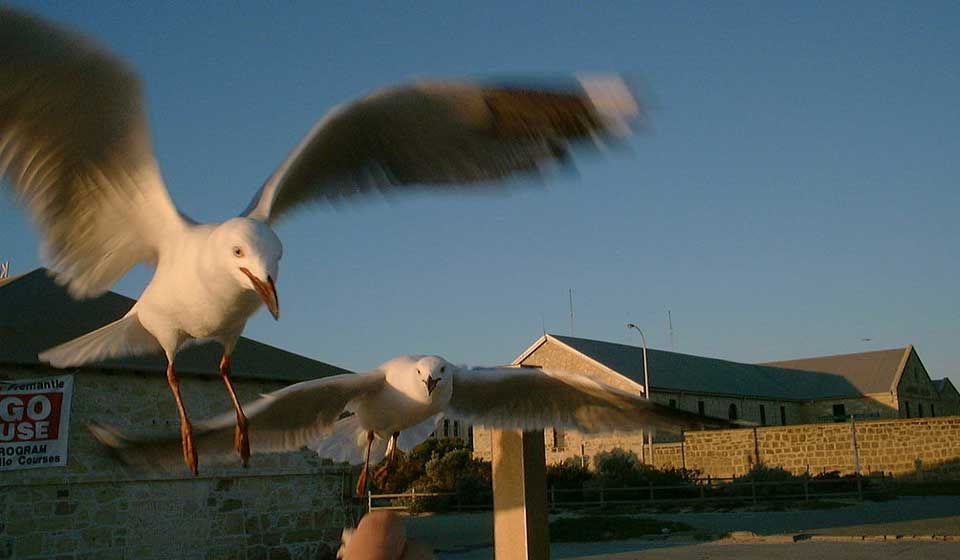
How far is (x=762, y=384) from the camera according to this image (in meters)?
44.2

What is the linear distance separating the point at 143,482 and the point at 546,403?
22.8 feet

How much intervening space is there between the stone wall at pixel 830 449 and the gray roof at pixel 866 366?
20.0 metres

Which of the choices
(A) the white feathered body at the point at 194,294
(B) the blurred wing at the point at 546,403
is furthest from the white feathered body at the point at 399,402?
(A) the white feathered body at the point at 194,294

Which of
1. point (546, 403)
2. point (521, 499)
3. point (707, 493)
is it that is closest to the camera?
point (521, 499)

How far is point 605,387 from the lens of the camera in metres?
4.45

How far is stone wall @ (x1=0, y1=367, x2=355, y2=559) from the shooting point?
9.58 meters

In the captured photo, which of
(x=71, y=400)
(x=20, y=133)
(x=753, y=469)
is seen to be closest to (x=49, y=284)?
(x=71, y=400)

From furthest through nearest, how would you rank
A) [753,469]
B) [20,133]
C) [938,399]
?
[938,399] < [753,469] < [20,133]

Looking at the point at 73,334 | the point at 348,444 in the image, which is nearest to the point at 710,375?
the point at 73,334

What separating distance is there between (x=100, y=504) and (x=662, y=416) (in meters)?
7.66

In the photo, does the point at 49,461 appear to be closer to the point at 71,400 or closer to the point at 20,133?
the point at 71,400

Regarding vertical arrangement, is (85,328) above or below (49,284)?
below

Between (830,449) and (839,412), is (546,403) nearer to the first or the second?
(830,449)

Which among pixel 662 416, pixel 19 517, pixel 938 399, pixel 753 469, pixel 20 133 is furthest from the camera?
pixel 938 399
